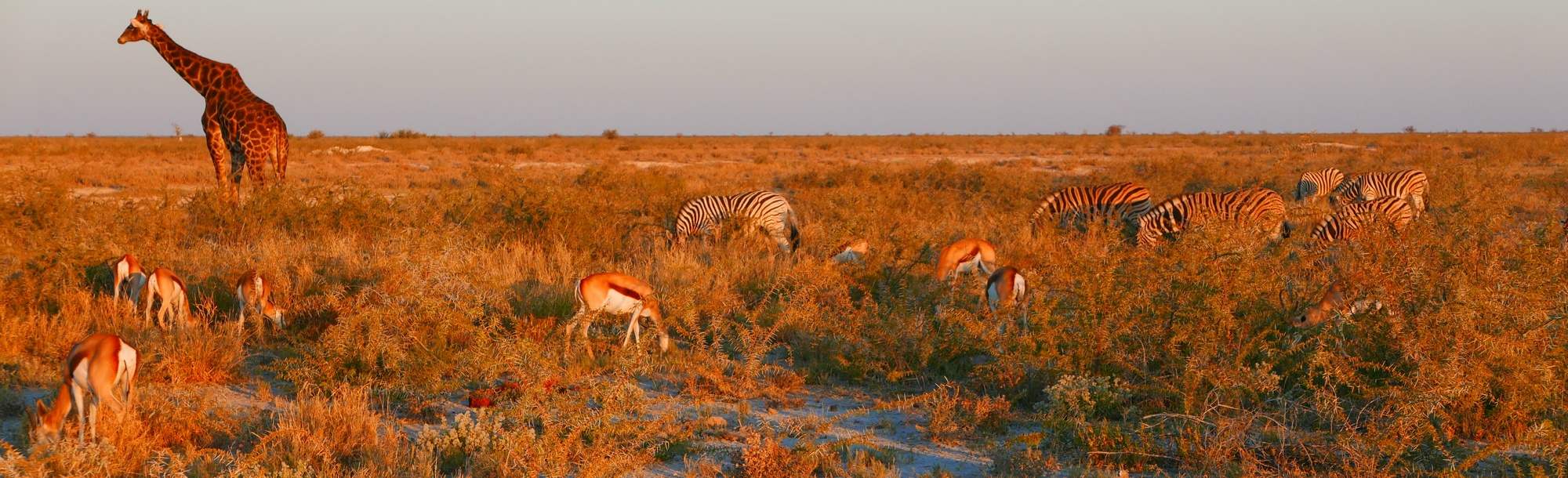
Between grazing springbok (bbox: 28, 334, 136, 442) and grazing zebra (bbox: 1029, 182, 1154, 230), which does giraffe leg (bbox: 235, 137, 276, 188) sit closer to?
grazing springbok (bbox: 28, 334, 136, 442)

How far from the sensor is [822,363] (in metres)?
7.42

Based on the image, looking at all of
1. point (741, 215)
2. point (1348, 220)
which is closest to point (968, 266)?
point (741, 215)

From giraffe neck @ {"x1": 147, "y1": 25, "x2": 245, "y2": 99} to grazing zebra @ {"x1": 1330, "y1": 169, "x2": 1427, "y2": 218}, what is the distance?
16.8 metres

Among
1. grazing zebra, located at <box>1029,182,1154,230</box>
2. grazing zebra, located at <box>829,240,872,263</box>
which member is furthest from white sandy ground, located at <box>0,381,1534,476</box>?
grazing zebra, located at <box>1029,182,1154,230</box>

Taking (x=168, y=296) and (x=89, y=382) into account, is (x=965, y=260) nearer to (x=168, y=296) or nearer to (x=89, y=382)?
(x=168, y=296)

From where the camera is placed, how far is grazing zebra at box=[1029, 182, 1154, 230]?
47.6ft

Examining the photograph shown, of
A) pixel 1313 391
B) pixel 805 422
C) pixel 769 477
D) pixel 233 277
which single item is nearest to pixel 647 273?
pixel 233 277

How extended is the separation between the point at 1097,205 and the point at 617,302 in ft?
30.5

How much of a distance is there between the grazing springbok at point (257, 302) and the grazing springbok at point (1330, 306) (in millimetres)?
6866

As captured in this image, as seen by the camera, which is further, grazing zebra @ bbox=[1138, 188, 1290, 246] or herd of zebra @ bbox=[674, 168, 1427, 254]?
grazing zebra @ bbox=[1138, 188, 1290, 246]

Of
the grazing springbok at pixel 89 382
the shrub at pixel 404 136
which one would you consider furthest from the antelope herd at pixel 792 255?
the shrub at pixel 404 136

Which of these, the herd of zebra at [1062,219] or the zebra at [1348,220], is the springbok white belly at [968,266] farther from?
the zebra at [1348,220]

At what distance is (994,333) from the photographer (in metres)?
6.84

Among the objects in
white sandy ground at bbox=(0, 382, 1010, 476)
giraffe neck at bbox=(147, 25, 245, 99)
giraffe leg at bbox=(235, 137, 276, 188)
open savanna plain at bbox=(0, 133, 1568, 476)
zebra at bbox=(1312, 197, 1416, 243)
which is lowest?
white sandy ground at bbox=(0, 382, 1010, 476)
